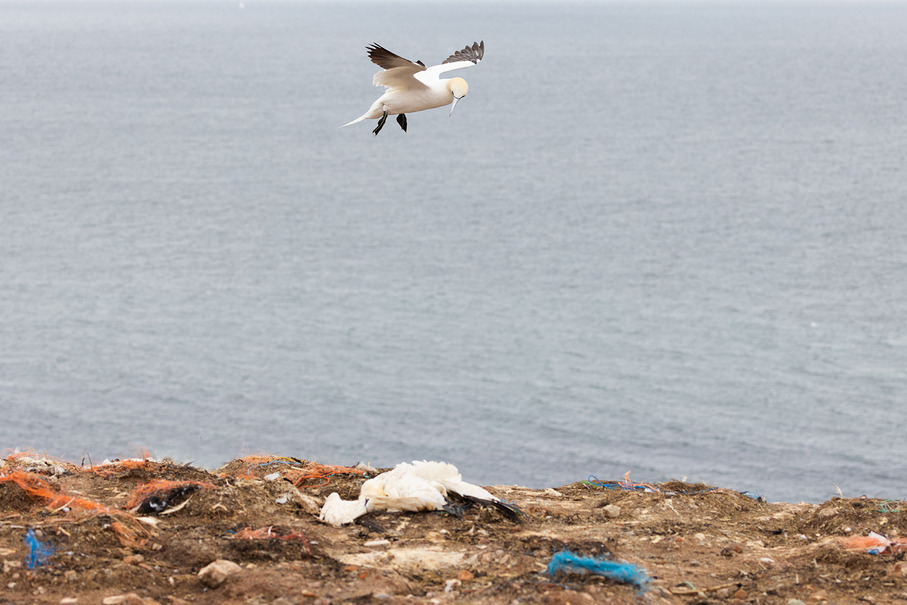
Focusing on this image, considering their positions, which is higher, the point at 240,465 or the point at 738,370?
the point at 240,465

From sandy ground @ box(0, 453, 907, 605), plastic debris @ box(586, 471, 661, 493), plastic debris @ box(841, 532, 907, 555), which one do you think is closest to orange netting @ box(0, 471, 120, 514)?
sandy ground @ box(0, 453, 907, 605)

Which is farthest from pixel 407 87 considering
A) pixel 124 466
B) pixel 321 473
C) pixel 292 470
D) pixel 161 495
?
pixel 124 466

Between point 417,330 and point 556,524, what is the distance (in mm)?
Answer: 74974

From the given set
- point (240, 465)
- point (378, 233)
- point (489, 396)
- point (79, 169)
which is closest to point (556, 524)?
point (240, 465)

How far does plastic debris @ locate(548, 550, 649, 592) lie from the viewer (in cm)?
893

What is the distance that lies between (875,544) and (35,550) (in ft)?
27.7

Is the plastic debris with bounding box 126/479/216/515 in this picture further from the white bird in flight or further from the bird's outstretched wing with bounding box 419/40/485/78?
the bird's outstretched wing with bounding box 419/40/485/78

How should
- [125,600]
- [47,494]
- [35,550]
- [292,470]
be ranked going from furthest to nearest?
[292,470], [47,494], [35,550], [125,600]

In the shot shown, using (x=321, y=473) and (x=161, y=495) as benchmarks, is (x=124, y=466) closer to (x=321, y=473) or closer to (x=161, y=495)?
(x=161, y=495)

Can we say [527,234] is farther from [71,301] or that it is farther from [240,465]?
[240,465]

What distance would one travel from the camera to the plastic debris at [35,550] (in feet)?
29.0

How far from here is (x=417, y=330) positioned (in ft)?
284

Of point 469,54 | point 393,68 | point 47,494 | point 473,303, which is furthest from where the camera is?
point 473,303

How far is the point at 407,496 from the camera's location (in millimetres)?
11422
